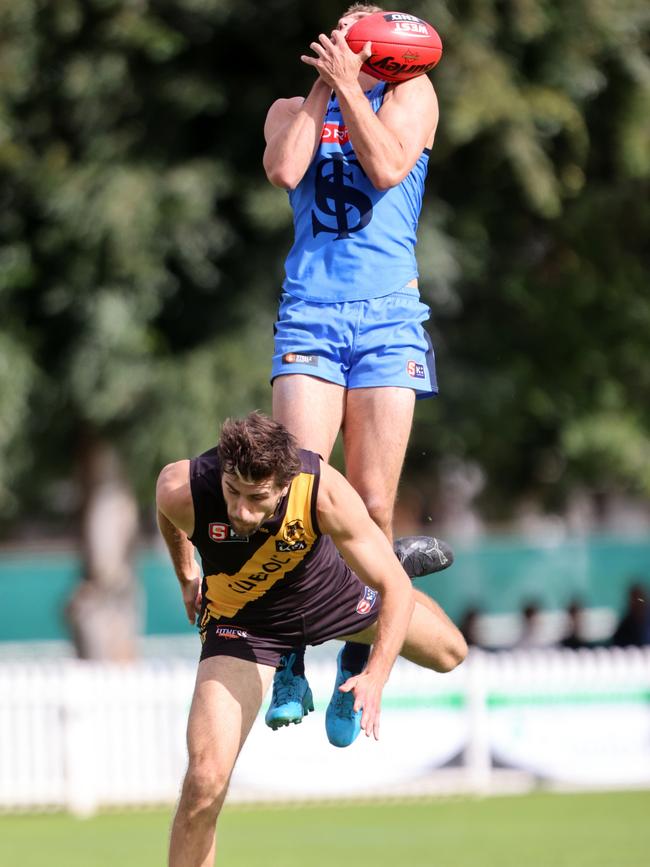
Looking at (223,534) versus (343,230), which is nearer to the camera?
(223,534)

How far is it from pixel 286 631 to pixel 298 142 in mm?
2087

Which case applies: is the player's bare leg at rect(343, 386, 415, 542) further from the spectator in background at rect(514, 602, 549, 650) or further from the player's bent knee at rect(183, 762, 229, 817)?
the spectator in background at rect(514, 602, 549, 650)

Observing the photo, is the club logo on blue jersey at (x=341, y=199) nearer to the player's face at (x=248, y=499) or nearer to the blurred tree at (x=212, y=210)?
the player's face at (x=248, y=499)

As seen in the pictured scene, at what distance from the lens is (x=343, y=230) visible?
6918 millimetres

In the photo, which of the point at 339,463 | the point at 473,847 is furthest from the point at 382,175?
the point at 339,463

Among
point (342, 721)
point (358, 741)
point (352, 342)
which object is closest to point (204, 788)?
point (342, 721)

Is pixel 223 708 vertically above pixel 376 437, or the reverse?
pixel 376 437

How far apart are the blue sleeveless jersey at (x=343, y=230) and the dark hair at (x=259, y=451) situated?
0.74 meters

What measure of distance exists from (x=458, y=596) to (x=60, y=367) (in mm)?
9586

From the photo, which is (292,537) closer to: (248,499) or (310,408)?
(248,499)

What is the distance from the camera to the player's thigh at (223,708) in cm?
685

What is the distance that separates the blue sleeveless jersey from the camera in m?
6.90

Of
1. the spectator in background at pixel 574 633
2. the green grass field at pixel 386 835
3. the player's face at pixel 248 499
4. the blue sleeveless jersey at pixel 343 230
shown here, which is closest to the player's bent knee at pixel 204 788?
the player's face at pixel 248 499

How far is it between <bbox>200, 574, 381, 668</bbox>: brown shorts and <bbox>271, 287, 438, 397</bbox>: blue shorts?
97cm
